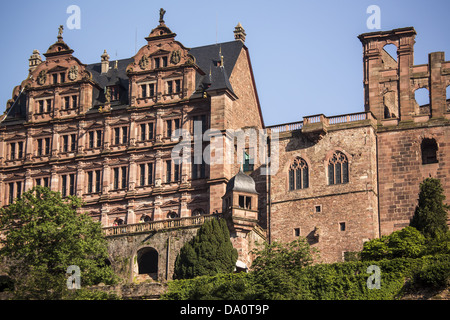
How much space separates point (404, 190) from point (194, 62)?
2179 centimetres

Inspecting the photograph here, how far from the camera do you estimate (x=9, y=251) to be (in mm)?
98000

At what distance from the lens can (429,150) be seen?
347 ft

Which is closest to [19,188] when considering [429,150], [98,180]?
[98,180]

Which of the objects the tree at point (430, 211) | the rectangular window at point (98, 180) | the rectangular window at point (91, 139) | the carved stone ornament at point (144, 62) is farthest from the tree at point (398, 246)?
the rectangular window at point (91, 139)

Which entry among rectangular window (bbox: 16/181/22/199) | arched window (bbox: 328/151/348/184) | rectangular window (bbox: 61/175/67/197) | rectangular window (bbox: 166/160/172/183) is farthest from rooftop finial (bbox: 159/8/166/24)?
arched window (bbox: 328/151/348/184)

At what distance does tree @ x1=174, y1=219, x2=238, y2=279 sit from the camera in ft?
326

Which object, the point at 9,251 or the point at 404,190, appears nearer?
the point at 9,251

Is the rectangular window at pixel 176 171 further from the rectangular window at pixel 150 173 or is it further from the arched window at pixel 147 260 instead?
the arched window at pixel 147 260

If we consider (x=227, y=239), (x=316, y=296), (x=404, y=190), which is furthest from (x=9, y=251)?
(x=404, y=190)

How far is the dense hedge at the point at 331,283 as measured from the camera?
89500 millimetres

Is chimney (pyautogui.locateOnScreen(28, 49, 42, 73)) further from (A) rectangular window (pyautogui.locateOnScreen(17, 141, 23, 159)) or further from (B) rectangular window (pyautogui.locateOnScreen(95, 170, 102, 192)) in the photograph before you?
(B) rectangular window (pyautogui.locateOnScreen(95, 170, 102, 192))

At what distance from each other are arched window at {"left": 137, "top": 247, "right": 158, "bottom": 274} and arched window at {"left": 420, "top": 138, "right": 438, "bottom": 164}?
2237 cm
